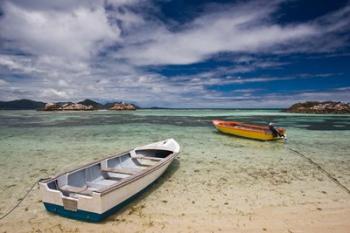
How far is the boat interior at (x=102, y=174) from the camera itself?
238 inches

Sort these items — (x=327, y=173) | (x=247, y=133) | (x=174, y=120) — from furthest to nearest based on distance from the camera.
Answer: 1. (x=174, y=120)
2. (x=247, y=133)
3. (x=327, y=173)

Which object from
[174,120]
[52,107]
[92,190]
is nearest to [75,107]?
[52,107]

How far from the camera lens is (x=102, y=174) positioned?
8.16 metres

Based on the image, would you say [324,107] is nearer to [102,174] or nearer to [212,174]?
[212,174]

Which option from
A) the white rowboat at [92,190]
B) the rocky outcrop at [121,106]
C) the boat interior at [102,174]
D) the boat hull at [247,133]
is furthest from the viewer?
the rocky outcrop at [121,106]

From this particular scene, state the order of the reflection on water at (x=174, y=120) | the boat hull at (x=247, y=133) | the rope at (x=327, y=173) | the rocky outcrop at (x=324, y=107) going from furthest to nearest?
1. the rocky outcrop at (x=324, y=107)
2. the reflection on water at (x=174, y=120)
3. the boat hull at (x=247, y=133)
4. the rope at (x=327, y=173)

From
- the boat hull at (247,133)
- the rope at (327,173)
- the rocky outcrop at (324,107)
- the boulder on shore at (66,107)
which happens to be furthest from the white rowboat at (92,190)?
the boulder on shore at (66,107)

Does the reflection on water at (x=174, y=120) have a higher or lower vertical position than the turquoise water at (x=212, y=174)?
higher

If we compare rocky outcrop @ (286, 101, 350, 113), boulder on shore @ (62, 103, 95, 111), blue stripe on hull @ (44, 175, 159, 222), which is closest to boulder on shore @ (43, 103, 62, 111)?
boulder on shore @ (62, 103, 95, 111)

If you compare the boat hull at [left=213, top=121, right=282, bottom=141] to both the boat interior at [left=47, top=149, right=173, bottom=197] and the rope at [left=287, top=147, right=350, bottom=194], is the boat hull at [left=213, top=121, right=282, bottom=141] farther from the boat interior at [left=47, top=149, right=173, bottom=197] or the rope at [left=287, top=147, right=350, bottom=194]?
the boat interior at [left=47, top=149, right=173, bottom=197]

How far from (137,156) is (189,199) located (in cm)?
358

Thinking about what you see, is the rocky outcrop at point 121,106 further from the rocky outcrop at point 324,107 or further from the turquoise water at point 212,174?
the turquoise water at point 212,174

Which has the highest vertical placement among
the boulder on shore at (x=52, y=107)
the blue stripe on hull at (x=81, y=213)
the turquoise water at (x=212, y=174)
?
the boulder on shore at (x=52, y=107)

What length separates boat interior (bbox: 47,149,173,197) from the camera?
6052mm
